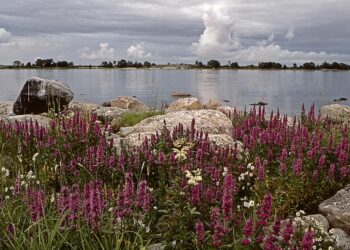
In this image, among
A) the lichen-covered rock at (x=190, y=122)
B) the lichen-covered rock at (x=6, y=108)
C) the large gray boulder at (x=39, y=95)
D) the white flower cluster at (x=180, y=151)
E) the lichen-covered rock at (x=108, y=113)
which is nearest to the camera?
the white flower cluster at (x=180, y=151)

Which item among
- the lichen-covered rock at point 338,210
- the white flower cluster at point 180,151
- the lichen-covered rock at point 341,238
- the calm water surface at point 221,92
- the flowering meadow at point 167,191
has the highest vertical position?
the white flower cluster at point 180,151

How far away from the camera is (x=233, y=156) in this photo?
297 inches

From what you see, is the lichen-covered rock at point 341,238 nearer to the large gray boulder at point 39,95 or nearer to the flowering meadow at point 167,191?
the flowering meadow at point 167,191

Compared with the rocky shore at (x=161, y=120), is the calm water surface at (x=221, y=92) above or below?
below

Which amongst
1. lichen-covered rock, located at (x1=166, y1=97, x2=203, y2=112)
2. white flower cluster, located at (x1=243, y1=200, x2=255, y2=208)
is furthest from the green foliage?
white flower cluster, located at (x1=243, y1=200, x2=255, y2=208)

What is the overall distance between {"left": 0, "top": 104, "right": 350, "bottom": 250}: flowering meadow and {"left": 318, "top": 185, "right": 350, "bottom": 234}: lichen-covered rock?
9.6 inches

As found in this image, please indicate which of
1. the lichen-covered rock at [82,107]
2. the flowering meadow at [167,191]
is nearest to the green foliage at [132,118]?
the lichen-covered rock at [82,107]

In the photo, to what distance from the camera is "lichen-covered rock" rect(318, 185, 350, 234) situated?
6.57m

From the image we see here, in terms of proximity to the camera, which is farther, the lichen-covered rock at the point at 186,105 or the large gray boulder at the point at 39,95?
the lichen-covered rock at the point at 186,105

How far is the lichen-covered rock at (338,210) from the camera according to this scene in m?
6.57

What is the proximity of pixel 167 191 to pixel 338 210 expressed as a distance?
256cm

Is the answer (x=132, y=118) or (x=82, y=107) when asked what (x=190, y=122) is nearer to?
(x=132, y=118)

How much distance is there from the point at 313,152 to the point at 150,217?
2.95 meters

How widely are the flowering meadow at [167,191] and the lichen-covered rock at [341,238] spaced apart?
16.4 inches
